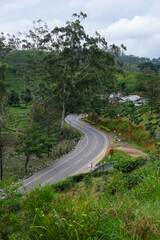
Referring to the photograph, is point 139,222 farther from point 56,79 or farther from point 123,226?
point 56,79

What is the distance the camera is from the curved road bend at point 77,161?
20.4 m

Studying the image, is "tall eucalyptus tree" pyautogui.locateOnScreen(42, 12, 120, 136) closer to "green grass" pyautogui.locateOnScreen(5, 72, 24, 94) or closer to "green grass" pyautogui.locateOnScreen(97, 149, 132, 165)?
"green grass" pyautogui.locateOnScreen(97, 149, 132, 165)

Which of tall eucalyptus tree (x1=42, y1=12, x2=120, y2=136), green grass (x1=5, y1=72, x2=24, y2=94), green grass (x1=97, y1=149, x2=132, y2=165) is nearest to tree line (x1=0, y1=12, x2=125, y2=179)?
tall eucalyptus tree (x1=42, y1=12, x2=120, y2=136)

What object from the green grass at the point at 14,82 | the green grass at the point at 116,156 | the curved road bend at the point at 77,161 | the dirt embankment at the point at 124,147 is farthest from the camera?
the green grass at the point at 14,82

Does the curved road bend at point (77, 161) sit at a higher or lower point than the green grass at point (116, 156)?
lower

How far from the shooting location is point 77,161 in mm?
25406

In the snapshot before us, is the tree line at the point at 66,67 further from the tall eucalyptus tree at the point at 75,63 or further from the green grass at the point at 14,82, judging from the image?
the green grass at the point at 14,82

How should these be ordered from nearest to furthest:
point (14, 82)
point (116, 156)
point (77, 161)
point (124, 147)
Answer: point (116, 156), point (77, 161), point (124, 147), point (14, 82)

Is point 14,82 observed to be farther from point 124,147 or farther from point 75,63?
point 124,147

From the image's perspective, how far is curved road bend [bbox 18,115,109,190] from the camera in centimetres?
2044

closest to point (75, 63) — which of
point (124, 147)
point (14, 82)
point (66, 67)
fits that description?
point (66, 67)

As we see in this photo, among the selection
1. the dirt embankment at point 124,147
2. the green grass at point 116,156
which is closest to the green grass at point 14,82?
the dirt embankment at point 124,147

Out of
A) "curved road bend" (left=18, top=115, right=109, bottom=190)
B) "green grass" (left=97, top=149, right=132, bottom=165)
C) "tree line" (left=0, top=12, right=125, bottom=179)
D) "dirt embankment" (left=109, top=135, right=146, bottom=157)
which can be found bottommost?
"curved road bend" (left=18, top=115, right=109, bottom=190)

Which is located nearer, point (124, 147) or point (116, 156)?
point (116, 156)
